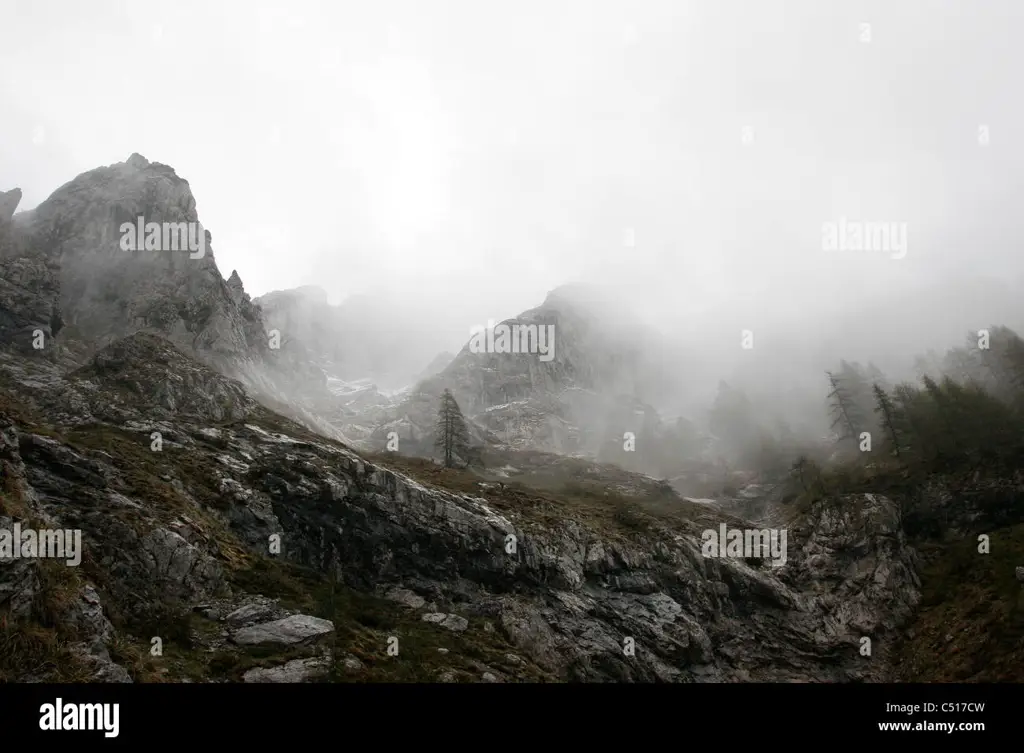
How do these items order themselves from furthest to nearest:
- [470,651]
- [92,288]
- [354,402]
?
[354,402] < [92,288] < [470,651]

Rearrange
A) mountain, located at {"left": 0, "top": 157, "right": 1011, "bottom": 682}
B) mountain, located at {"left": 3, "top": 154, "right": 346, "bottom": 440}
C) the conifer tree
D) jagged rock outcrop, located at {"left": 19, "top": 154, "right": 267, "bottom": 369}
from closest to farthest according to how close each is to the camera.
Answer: mountain, located at {"left": 0, "top": 157, "right": 1011, "bottom": 682}
the conifer tree
mountain, located at {"left": 3, "top": 154, "right": 346, "bottom": 440}
jagged rock outcrop, located at {"left": 19, "top": 154, "right": 267, "bottom": 369}

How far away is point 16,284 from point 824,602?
345 ft

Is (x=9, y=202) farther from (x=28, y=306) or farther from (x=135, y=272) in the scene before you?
(x=28, y=306)

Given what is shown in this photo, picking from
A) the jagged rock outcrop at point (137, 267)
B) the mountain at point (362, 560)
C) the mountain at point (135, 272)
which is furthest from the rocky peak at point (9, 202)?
the mountain at point (362, 560)

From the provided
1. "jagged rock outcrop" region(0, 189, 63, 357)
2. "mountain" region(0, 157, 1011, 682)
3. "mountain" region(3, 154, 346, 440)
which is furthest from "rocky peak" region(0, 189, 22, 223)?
"mountain" region(0, 157, 1011, 682)

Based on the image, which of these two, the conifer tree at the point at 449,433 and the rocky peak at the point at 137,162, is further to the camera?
the rocky peak at the point at 137,162

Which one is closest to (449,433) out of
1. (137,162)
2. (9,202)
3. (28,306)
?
(28,306)

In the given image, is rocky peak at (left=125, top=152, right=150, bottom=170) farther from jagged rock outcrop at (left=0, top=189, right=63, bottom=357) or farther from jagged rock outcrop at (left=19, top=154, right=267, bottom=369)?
jagged rock outcrop at (left=0, top=189, right=63, bottom=357)

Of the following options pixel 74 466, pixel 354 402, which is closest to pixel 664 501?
pixel 74 466

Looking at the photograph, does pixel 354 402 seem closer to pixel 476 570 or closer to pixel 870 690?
pixel 476 570

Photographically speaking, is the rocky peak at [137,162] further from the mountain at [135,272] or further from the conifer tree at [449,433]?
the conifer tree at [449,433]

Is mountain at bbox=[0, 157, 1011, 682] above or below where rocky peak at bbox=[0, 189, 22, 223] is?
below

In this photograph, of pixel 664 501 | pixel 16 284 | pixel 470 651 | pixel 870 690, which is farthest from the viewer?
pixel 664 501

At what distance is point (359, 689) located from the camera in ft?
46.8
